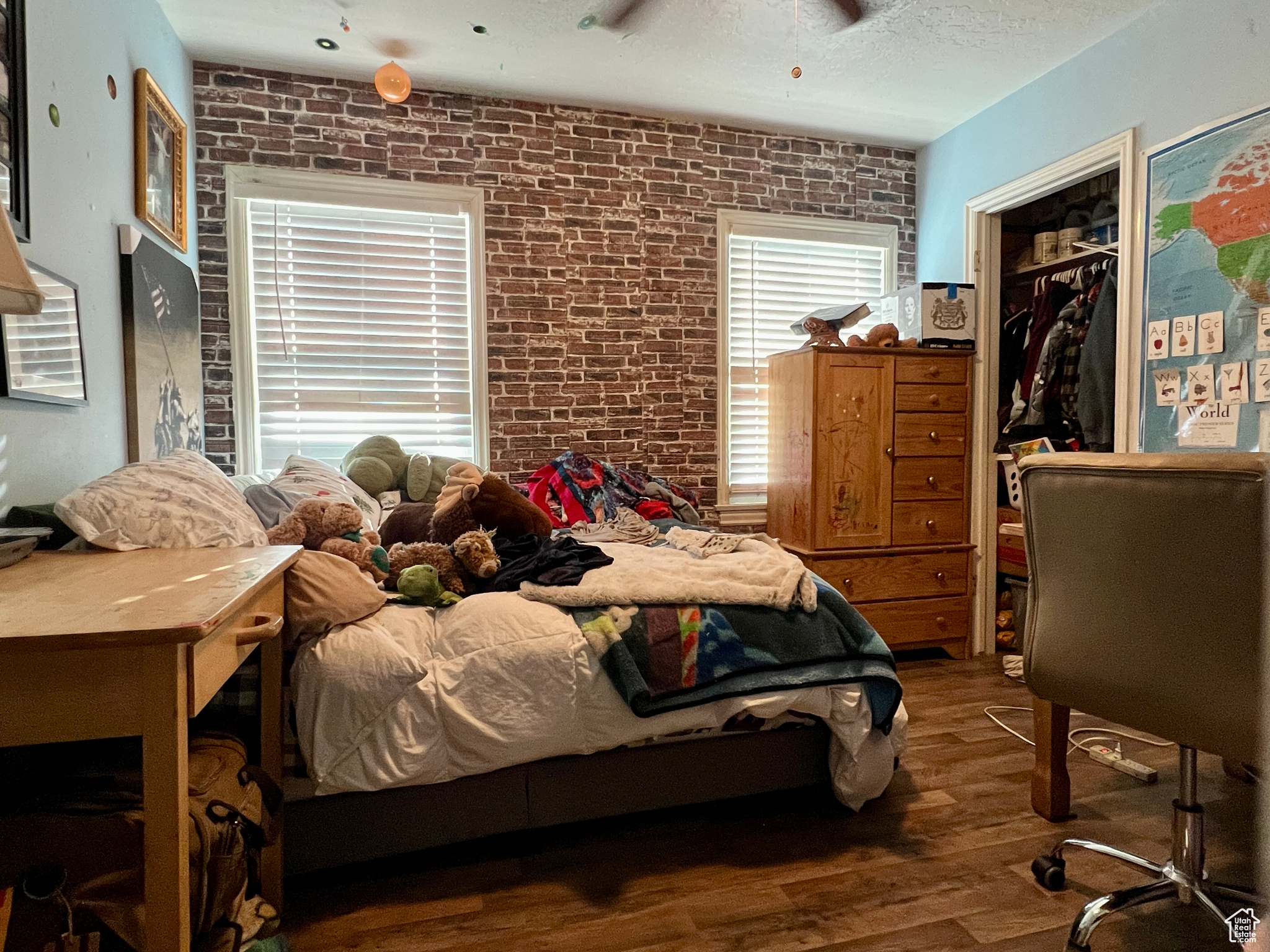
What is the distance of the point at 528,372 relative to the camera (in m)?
3.62

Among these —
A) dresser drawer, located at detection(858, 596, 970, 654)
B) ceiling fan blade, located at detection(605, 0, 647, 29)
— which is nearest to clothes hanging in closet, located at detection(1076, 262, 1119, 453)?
dresser drawer, located at detection(858, 596, 970, 654)

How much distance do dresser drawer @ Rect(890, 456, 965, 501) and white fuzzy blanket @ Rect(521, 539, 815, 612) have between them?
1595 millimetres

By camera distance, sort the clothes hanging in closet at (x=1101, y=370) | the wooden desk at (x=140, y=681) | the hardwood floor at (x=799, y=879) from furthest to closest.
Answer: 1. the clothes hanging in closet at (x=1101, y=370)
2. the hardwood floor at (x=799, y=879)
3. the wooden desk at (x=140, y=681)

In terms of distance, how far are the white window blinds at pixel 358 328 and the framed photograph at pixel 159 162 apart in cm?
41

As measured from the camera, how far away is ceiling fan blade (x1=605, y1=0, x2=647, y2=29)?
106 inches

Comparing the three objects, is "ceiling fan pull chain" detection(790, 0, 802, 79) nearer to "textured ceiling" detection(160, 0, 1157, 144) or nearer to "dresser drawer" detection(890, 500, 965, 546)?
"textured ceiling" detection(160, 0, 1157, 144)

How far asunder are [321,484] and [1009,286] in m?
3.78

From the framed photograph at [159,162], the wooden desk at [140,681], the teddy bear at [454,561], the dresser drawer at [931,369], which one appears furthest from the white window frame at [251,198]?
the wooden desk at [140,681]

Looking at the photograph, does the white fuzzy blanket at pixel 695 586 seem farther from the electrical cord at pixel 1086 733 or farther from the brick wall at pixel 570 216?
the brick wall at pixel 570 216

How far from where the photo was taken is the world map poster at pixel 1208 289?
2.37 meters

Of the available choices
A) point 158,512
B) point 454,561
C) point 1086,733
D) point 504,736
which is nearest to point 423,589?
point 454,561

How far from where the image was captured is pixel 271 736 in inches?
61.5

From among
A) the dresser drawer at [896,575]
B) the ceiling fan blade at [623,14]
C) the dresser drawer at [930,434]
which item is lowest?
the dresser drawer at [896,575]

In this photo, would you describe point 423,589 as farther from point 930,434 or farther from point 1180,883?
point 930,434
